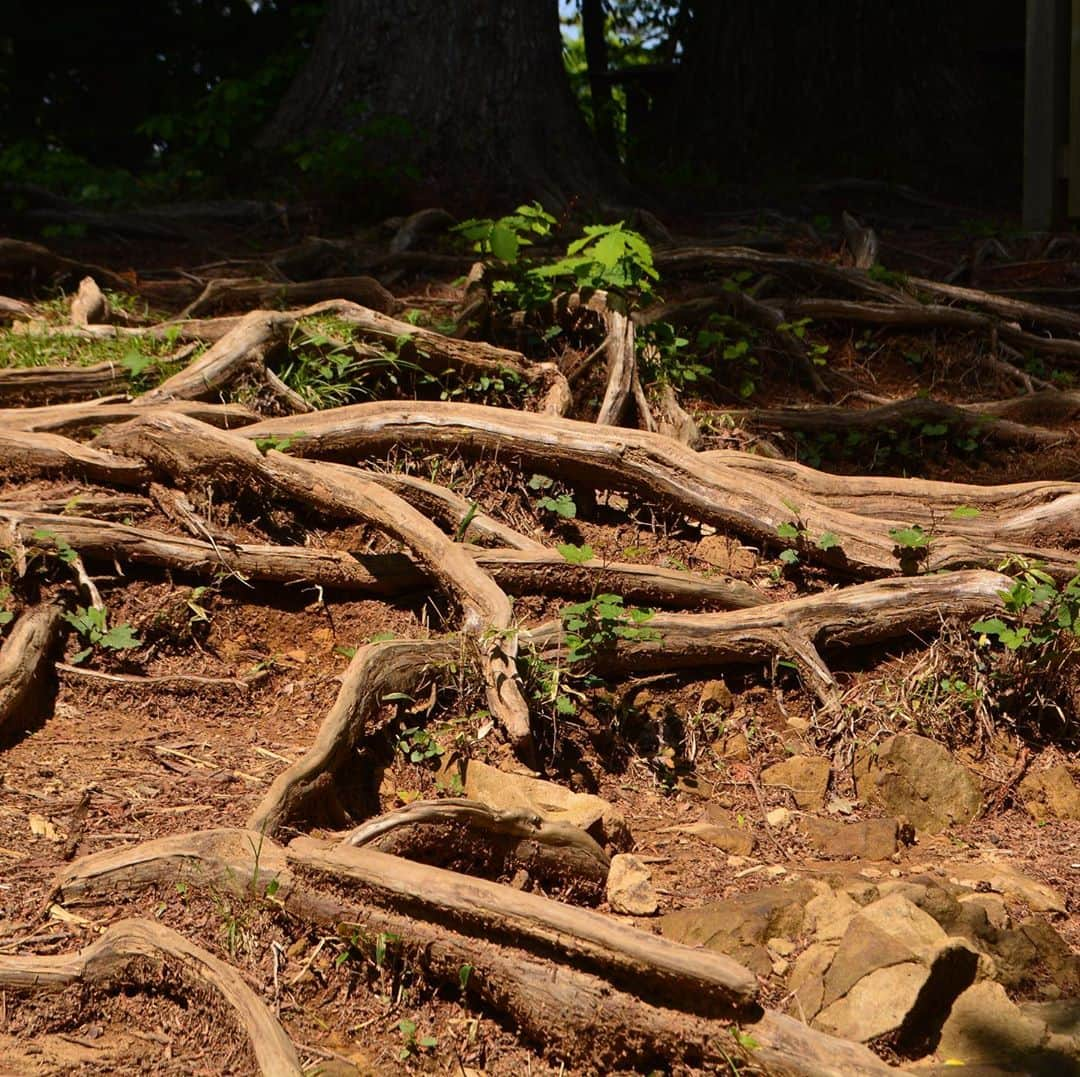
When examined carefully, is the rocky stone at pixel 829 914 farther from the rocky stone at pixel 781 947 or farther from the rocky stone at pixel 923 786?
the rocky stone at pixel 923 786

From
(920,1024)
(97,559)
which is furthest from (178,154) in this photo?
(920,1024)

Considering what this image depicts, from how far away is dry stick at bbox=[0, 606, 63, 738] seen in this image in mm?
4078

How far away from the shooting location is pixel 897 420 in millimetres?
6129

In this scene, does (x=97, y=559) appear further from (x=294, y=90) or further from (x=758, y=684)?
(x=294, y=90)

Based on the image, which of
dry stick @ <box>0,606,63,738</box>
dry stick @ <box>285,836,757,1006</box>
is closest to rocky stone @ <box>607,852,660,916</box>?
dry stick @ <box>285,836,757,1006</box>

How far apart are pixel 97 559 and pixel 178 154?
5833mm

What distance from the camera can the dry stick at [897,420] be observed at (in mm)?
6082

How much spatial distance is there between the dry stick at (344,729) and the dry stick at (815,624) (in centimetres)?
48

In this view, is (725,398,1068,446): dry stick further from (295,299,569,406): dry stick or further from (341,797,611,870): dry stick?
(341,797,611,870): dry stick

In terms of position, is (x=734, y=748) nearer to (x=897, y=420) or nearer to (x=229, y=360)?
(x=897, y=420)

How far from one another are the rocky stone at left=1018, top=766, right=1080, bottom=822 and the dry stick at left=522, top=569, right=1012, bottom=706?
592 millimetres

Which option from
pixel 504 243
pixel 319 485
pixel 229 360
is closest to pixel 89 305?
pixel 229 360

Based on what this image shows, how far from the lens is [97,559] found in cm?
466

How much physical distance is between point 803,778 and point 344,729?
1.52 meters
